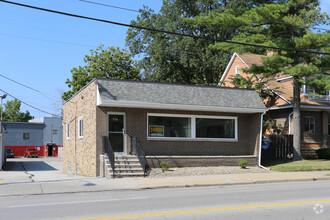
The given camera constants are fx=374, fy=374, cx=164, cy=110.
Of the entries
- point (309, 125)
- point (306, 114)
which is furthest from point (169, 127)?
→ point (309, 125)

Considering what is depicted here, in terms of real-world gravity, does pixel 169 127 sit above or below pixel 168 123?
below

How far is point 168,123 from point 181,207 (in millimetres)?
11728

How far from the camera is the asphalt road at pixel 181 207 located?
8.16 m

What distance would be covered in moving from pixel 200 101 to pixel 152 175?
211 inches

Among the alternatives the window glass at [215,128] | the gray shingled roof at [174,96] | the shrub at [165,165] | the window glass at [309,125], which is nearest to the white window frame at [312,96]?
the window glass at [309,125]

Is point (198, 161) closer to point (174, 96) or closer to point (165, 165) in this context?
point (165, 165)

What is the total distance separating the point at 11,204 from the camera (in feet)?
33.4

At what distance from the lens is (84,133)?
21594 millimetres

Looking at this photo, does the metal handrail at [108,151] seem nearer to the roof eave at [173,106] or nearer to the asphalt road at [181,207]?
the roof eave at [173,106]

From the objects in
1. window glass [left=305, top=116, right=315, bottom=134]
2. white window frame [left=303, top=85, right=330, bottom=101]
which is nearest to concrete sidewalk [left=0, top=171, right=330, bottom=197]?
window glass [left=305, top=116, right=315, bottom=134]

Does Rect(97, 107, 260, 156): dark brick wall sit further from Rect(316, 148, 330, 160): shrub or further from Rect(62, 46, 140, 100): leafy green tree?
Rect(62, 46, 140, 100): leafy green tree

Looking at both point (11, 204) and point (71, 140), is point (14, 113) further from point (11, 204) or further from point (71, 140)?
point (11, 204)

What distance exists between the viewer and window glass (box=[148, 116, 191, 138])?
20.5 m

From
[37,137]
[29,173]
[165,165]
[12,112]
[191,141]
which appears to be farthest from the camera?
[12,112]
